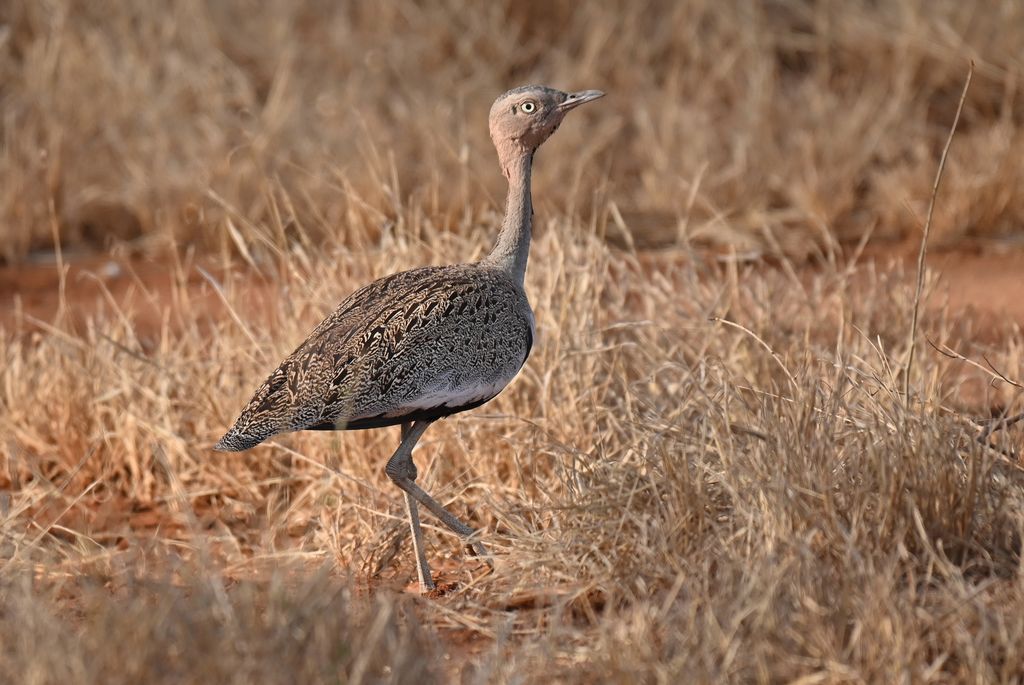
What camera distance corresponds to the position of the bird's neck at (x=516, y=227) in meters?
4.02

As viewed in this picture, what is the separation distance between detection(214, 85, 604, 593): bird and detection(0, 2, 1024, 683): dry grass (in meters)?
0.27

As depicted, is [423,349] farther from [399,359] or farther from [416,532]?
[416,532]

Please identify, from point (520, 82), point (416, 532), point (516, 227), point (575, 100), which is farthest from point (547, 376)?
point (520, 82)

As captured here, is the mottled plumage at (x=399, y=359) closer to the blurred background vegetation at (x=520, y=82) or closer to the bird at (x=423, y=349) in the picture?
the bird at (x=423, y=349)

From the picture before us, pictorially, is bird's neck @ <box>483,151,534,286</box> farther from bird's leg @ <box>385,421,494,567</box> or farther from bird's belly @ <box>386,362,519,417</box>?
bird's leg @ <box>385,421,494,567</box>

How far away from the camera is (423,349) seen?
3.61 m

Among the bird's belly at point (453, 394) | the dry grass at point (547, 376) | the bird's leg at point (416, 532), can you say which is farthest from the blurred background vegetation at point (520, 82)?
the bird's belly at point (453, 394)

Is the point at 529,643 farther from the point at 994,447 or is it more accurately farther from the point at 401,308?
the point at 994,447

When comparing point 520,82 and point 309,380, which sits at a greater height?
point 309,380

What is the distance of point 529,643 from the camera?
3160 mm

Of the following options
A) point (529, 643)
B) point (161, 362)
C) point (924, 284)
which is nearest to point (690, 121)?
point (924, 284)

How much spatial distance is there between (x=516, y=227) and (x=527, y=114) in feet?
0.97

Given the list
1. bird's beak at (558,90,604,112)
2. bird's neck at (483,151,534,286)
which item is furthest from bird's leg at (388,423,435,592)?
bird's beak at (558,90,604,112)

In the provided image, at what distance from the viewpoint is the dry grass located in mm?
2973
